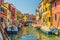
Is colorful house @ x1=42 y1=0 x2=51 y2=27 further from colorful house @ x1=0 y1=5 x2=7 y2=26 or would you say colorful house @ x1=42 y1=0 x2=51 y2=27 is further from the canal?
colorful house @ x1=0 y1=5 x2=7 y2=26

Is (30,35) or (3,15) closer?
(3,15)

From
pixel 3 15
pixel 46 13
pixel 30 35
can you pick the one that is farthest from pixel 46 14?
pixel 3 15

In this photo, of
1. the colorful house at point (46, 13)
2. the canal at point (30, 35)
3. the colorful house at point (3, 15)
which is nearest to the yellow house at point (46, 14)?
the colorful house at point (46, 13)

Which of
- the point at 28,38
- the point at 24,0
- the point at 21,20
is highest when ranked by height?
the point at 24,0

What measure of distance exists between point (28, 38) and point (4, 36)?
0.60 meters

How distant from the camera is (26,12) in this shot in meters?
3.12

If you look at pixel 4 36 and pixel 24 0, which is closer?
pixel 4 36

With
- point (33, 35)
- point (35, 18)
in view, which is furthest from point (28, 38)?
point (35, 18)

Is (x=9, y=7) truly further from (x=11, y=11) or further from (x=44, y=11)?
(x=44, y=11)

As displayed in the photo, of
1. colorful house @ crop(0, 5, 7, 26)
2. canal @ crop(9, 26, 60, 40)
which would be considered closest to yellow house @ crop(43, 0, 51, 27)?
canal @ crop(9, 26, 60, 40)

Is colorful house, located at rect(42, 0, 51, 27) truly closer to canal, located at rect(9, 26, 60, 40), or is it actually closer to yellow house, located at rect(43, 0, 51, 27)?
yellow house, located at rect(43, 0, 51, 27)

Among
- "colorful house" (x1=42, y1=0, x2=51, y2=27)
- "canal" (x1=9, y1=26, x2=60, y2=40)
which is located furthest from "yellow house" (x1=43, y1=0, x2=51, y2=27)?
"canal" (x1=9, y1=26, x2=60, y2=40)

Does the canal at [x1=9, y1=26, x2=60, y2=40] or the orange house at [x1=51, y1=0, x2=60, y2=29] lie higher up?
the orange house at [x1=51, y1=0, x2=60, y2=29]

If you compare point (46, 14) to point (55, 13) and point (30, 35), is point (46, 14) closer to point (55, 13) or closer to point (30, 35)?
point (55, 13)
